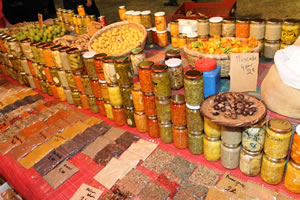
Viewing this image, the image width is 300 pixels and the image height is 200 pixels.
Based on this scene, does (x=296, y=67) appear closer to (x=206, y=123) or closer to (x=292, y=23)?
(x=206, y=123)

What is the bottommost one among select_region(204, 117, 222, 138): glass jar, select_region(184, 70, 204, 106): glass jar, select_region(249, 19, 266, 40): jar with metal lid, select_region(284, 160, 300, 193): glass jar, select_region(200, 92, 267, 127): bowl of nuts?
select_region(284, 160, 300, 193): glass jar

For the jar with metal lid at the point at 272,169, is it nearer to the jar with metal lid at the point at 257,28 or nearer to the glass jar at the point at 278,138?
the glass jar at the point at 278,138

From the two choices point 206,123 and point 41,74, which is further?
point 41,74

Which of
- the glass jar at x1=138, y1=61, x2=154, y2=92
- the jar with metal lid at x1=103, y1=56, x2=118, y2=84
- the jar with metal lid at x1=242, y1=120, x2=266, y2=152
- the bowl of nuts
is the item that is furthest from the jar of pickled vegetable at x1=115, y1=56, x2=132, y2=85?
the jar with metal lid at x1=242, y1=120, x2=266, y2=152

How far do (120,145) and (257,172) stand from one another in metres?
0.89

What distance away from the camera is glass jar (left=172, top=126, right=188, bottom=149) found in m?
1.59

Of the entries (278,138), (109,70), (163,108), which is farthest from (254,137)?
(109,70)

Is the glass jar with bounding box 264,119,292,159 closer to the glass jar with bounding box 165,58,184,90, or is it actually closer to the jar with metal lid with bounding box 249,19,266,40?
the glass jar with bounding box 165,58,184,90

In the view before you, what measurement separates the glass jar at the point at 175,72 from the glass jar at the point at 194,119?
31 centimetres

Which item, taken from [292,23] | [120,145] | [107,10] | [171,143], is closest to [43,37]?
[120,145]

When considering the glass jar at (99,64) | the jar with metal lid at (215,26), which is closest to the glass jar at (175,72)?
the glass jar at (99,64)

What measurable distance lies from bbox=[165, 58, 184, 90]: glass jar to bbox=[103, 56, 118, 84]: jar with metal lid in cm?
37

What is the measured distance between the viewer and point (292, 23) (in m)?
1.76

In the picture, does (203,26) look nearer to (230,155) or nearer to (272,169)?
(230,155)
